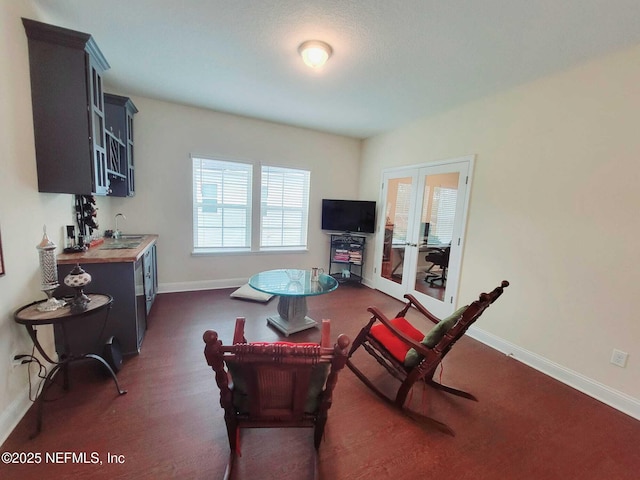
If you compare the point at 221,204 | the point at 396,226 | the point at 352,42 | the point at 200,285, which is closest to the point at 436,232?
the point at 396,226

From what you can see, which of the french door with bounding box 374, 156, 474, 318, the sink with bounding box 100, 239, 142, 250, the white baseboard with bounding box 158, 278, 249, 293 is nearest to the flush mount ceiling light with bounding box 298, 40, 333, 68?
the french door with bounding box 374, 156, 474, 318

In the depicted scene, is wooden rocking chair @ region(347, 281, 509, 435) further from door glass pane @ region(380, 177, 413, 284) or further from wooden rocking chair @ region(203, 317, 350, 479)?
door glass pane @ region(380, 177, 413, 284)

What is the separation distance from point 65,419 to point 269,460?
1.34 m

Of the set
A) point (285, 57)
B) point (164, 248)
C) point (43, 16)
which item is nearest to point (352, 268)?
point (164, 248)

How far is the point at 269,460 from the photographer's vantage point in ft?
4.82

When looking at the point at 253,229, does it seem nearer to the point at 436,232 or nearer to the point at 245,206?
the point at 245,206

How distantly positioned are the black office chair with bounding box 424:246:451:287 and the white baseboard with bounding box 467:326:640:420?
80cm

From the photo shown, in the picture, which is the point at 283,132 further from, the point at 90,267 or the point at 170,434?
the point at 170,434

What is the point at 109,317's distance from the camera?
224cm

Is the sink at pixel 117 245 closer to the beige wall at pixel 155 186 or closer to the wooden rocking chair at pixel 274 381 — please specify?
the beige wall at pixel 155 186

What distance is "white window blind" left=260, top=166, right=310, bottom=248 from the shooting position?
175 inches

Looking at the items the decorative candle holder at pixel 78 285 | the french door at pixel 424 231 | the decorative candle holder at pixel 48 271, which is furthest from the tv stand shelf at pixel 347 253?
the decorative candle holder at pixel 48 271

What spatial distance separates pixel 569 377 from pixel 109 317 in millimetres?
4038

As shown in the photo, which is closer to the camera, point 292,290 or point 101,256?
point 101,256
